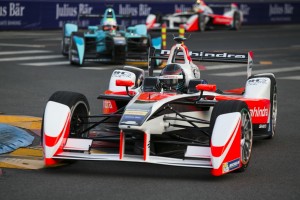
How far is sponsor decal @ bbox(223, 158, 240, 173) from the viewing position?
9.89 metres

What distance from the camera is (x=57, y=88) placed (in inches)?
734

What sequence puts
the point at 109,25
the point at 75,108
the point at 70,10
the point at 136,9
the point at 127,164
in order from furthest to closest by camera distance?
the point at 136,9 → the point at 70,10 → the point at 109,25 → the point at 75,108 → the point at 127,164

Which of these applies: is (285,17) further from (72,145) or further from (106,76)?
(72,145)

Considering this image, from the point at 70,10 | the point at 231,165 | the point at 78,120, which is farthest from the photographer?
the point at 70,10

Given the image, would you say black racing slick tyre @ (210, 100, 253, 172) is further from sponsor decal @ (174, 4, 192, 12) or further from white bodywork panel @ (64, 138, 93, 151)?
sponsor decal @ (174, 4, 192, 12)

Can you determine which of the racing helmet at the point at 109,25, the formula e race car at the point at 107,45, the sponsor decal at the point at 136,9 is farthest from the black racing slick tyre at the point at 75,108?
the sponsor decal at the point at 136,9

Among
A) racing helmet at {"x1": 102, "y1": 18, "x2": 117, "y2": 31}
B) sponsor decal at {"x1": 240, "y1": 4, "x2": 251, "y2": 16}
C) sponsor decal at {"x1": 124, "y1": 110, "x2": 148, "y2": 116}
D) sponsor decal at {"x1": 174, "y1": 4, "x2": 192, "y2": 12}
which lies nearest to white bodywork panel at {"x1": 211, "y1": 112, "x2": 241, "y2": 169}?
sponsor decal at {"x1": 124, "y1": 110, "x2": 148, "y2": 116}

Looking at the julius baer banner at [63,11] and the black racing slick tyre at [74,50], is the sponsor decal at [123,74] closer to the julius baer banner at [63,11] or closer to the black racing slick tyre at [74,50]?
the black racing slick tyre at [74,50]

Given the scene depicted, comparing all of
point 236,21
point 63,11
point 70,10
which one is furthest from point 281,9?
point 63,11

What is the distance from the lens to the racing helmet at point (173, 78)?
12.0m

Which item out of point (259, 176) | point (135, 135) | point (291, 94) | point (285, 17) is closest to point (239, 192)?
Result: point (259, 176)

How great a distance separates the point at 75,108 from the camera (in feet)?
36.1

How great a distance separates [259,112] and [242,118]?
5.54ft

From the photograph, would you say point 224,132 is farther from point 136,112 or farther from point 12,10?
point 12,10
